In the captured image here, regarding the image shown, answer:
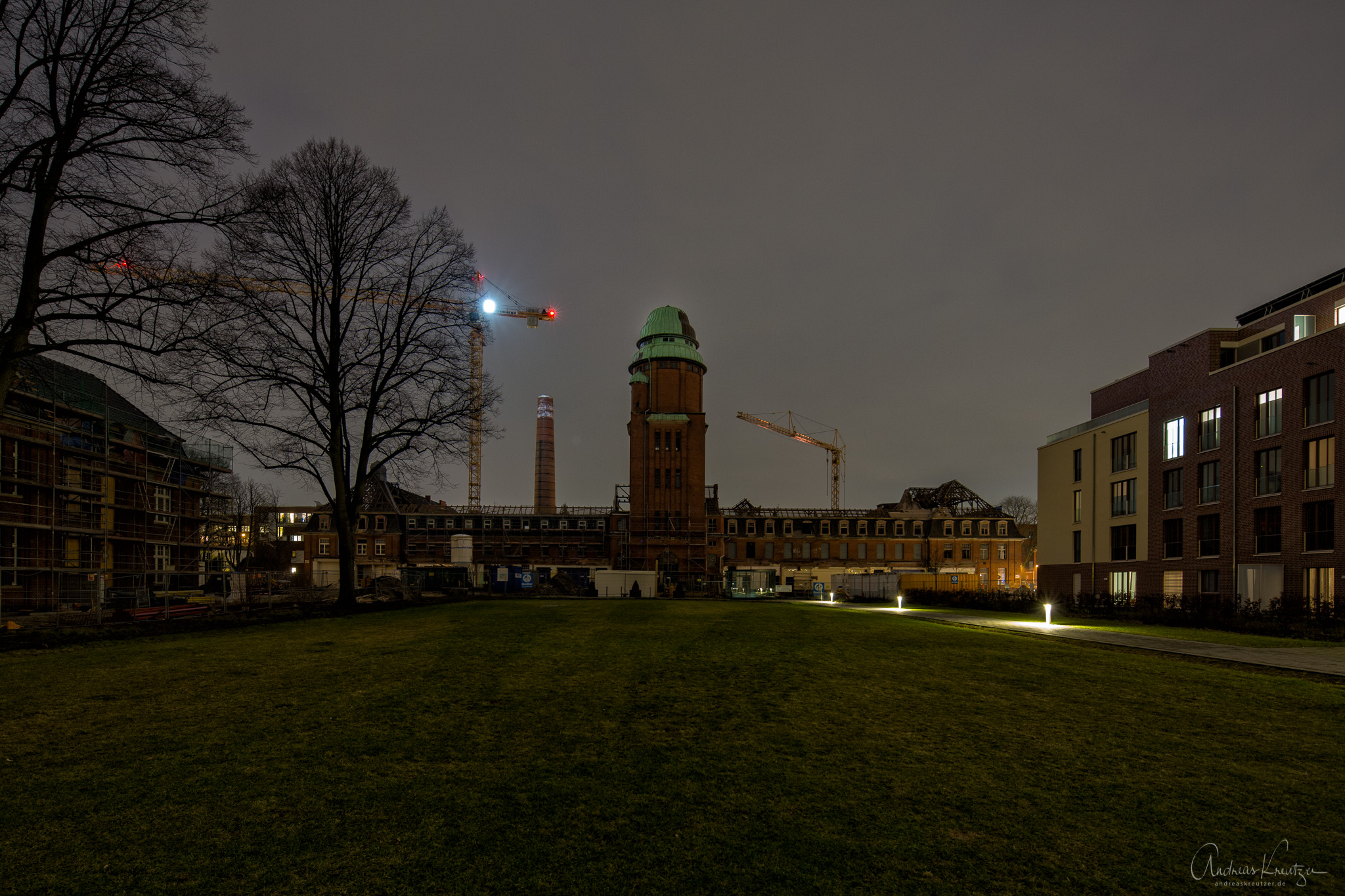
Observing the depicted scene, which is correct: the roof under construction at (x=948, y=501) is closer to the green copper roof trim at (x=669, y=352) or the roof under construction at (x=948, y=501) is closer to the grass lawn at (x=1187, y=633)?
the green copper roof trim at (x=669, y=352)

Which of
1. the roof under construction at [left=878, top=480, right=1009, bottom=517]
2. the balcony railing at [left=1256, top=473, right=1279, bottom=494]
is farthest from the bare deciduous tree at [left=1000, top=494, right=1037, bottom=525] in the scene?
the balcony railing at [left=1256, top=473, right=1279, bottom=494]

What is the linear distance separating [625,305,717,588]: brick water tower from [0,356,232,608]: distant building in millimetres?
42055

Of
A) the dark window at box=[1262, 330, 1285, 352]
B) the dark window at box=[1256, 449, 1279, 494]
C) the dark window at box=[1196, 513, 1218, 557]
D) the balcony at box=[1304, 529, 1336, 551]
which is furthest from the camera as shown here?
the dark window at box=[1196, 513, 1218, 557]

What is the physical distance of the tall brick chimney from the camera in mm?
105750

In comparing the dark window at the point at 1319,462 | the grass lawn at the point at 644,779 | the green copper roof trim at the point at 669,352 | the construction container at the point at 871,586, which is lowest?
the construction container at the point at 871,586

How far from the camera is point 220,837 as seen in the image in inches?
156

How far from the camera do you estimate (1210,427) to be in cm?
3888

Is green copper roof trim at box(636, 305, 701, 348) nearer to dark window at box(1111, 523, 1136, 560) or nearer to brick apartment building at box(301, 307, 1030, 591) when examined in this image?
brick apartment building at box(301, 307, 1030, 591)

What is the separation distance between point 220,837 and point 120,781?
1459 millimetres

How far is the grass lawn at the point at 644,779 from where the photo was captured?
3703mm

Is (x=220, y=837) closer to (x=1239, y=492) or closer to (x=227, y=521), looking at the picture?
(x=1239, y=492)

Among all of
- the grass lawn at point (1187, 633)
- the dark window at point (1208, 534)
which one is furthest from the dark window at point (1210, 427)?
the grass lawn at point (1187, 633)

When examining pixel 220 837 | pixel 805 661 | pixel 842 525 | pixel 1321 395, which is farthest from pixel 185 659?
pixel 842 525

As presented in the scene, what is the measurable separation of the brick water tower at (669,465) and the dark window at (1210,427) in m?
45.2
